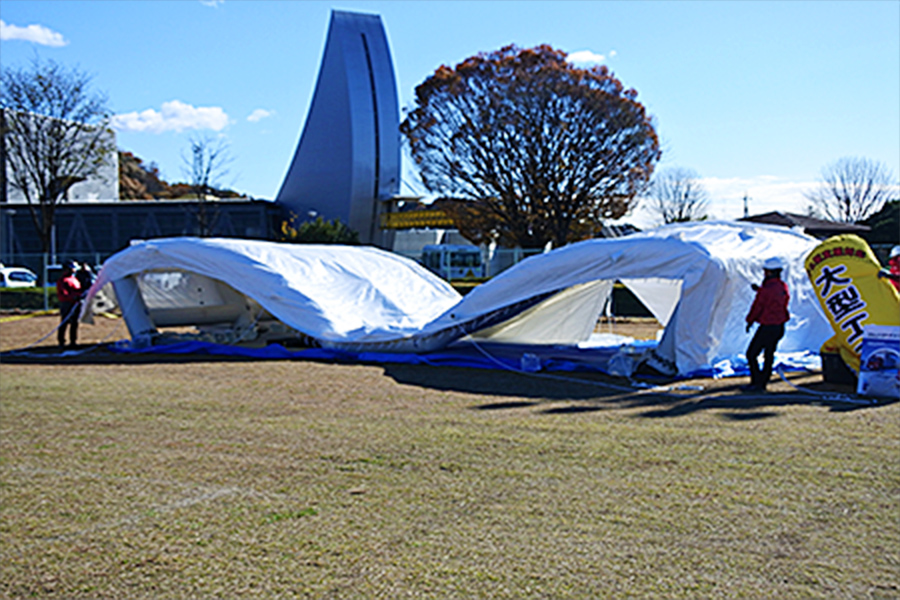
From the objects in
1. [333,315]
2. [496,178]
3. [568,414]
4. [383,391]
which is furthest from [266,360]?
[496,178]

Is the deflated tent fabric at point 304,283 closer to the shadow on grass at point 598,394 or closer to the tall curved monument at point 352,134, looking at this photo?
the shadow on grass at point 598,394

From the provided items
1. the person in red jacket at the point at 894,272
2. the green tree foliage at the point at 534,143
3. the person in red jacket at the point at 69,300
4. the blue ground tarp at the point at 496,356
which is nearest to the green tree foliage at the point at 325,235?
the green tree foliage at the point at 534,143

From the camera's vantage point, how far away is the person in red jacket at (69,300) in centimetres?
1636

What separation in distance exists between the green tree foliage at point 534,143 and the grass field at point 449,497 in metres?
25.3

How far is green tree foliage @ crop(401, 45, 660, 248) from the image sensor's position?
33594 millimetres

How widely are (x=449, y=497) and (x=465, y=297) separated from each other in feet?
27.3

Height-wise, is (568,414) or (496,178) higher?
(496,178)

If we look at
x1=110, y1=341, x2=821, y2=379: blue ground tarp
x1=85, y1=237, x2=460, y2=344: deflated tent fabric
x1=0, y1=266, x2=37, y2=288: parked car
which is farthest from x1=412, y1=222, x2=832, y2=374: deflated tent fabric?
x1=0, y1=266, x2=37, y2=288: parked car

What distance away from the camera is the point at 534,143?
34.0 metres

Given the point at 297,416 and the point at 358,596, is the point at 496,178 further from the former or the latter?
the point at 358,596

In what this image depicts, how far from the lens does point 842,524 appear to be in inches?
195

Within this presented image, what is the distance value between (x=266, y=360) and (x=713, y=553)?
1051 cm

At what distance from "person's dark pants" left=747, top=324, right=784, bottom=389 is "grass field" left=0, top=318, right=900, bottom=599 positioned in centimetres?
76

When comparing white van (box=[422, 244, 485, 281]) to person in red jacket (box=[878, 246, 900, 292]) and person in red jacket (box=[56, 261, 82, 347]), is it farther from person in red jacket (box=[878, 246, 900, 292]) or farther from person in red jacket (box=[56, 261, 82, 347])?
person in red jacket (box=[878, 246, 900, 292])
